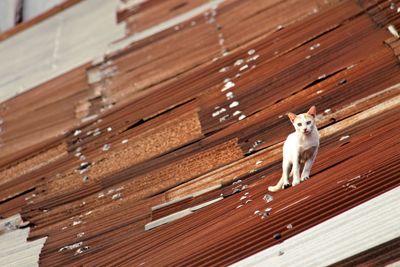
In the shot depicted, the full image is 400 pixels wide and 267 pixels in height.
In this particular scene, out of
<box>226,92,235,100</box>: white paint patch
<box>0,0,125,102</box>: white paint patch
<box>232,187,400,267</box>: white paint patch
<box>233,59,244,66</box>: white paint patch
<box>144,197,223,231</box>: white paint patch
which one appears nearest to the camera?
<box>232,187,400,267</box>: white paint patch

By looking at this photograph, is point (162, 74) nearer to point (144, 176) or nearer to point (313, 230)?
point (144, 176)

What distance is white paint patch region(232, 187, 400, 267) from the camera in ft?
11.9

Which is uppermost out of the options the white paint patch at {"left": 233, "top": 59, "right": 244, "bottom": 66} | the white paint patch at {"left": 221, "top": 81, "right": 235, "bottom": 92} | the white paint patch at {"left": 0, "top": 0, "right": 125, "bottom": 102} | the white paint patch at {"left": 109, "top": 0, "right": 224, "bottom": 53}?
the white paint patch at {"left": 0, "top": 0, "right": 125, "bottom": 102}

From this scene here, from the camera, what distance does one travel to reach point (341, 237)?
12.3ft

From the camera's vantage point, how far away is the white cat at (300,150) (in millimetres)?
4254

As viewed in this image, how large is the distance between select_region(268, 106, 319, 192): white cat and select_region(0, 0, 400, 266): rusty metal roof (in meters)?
0.06

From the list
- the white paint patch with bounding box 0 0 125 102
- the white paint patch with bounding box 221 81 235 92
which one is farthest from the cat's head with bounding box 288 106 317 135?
the white paint patch with bounding box 0 0 125 102

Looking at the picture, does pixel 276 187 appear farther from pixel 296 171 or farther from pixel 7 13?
pixel 7 13

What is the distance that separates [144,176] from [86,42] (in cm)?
236

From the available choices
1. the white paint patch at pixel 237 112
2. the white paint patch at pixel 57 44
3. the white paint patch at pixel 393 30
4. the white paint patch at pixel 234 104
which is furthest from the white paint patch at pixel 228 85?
the white paint patch at pixel 57 44

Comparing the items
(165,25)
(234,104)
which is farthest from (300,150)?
(165,25)

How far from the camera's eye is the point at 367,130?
4551 millimetres

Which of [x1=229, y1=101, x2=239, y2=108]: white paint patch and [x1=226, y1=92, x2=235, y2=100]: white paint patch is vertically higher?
[x1=226, y1=92, x2=235, y2=100]: white paint patch

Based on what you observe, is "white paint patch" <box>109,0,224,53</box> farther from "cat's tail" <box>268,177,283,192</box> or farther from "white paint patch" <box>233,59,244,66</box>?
"cat's tail" <box>268,177,283,192</box>
